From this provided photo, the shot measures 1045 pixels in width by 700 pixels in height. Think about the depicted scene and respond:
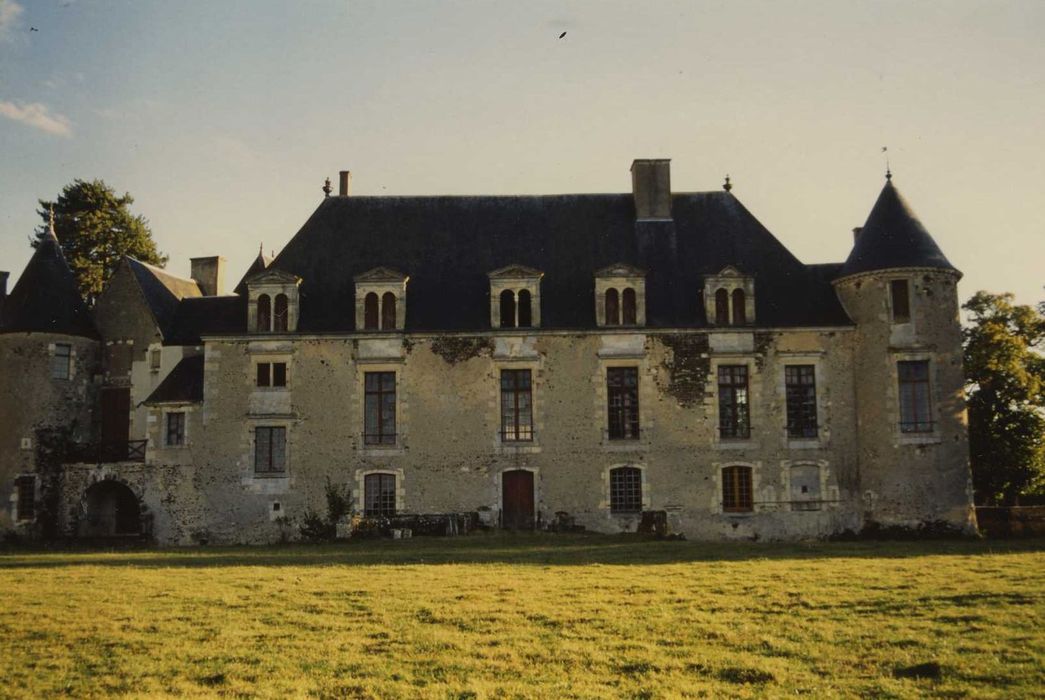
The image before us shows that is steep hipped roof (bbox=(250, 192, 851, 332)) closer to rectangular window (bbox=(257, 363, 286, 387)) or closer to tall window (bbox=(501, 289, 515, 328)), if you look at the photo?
tall window (bbox=(501, 289, 515, 328))

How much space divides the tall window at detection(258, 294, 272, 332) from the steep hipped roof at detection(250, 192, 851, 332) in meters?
0.89

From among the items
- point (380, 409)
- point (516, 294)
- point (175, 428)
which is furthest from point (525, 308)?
point (175, 428)

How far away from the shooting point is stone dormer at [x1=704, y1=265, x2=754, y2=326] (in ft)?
87.0

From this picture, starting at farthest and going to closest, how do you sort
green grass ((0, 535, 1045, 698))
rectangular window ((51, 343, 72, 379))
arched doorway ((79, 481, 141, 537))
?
1. arched doorway ((79, 481, 141, 537))
2. rectangular window ((51, 343, 72, 379))
3. green grass ((0, 535, 1045, 698))

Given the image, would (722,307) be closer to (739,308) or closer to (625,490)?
(739,308)

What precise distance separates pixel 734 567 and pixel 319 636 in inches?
309

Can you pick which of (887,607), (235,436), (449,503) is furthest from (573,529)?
(887,607)

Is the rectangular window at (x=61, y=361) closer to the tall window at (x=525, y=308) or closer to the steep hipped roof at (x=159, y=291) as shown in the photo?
the steep hipped roof at (x=159, y=291)

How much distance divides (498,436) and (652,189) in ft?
28.9

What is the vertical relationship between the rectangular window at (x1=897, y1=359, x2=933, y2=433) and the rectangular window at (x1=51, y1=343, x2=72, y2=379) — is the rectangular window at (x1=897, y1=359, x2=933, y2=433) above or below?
below

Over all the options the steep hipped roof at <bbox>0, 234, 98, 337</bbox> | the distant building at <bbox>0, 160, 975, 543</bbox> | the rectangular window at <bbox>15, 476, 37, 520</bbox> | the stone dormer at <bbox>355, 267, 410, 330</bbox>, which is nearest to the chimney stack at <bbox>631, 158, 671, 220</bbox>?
the distant building at <bbox>0, 160, 975, 543</bbox>

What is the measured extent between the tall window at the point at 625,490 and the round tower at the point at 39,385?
1491cm

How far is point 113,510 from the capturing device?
1130 inches

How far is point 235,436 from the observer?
1032 inches
